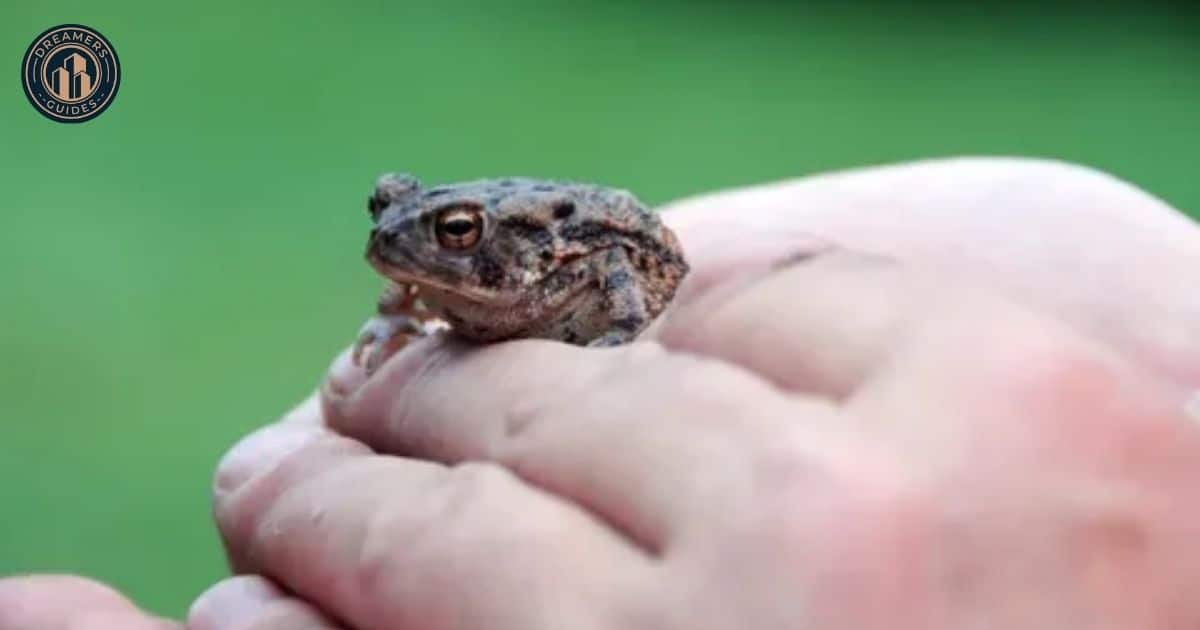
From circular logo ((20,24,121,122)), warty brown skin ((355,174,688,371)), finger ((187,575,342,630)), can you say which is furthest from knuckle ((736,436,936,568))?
circular logo ((20,24,121,122))

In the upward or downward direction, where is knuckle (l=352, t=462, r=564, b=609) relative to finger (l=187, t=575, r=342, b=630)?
upward

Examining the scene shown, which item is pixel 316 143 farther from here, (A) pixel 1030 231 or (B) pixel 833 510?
(B) pixel 833 510

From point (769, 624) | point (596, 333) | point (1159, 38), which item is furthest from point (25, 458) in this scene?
point (1159, 38)

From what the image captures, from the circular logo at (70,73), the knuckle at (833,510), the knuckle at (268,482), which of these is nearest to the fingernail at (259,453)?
the knuckle at (268,482)

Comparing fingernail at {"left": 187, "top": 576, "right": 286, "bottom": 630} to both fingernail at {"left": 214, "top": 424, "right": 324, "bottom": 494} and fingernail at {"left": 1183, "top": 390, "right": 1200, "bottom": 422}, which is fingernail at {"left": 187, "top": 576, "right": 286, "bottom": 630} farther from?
fingernail at {"left": 1183, "top": 390, "right": 1200, "bottom": 422}

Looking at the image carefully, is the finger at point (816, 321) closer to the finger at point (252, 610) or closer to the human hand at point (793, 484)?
the human hand at point (793, 484)

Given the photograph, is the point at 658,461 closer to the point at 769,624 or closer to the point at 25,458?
the point at 769,624
